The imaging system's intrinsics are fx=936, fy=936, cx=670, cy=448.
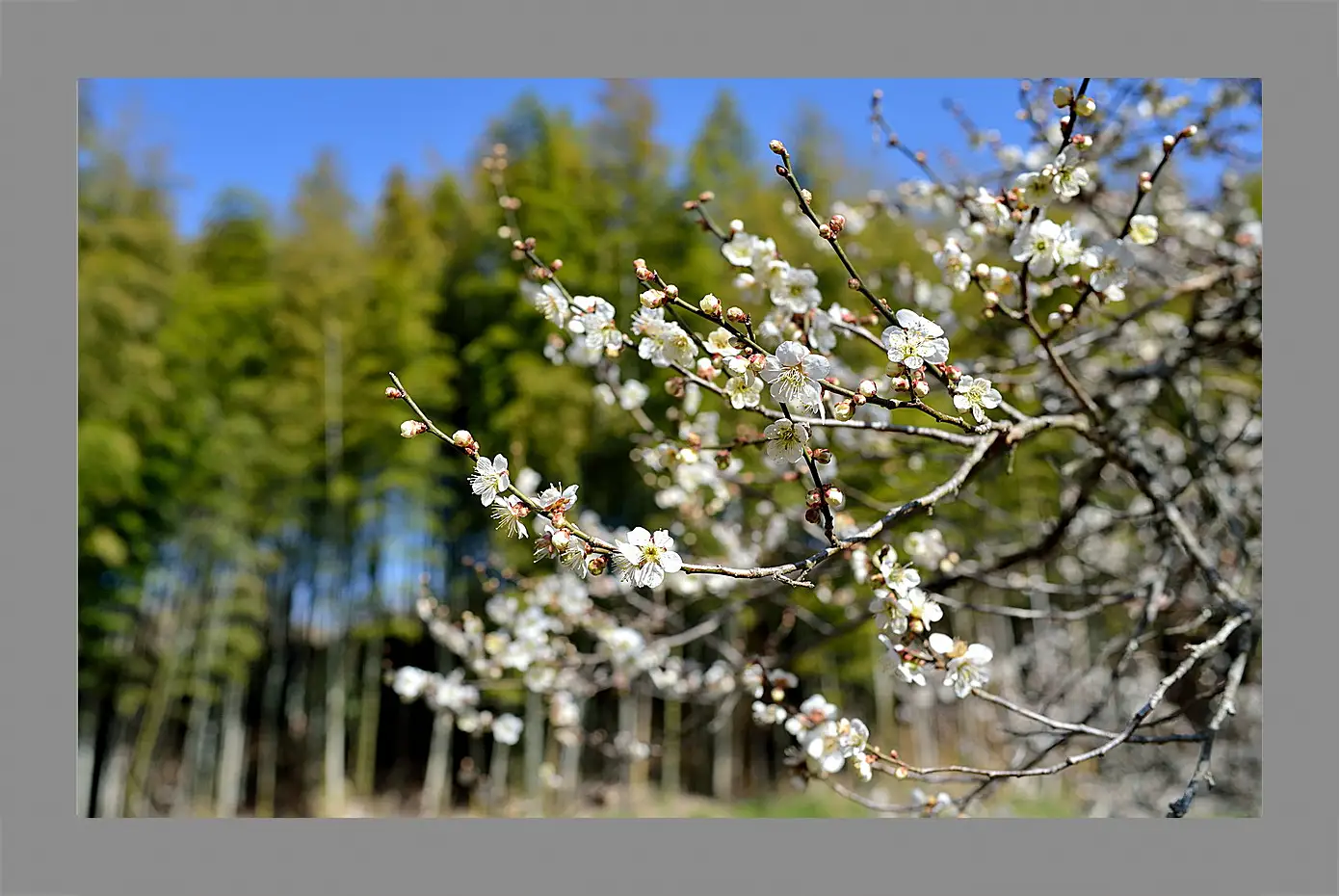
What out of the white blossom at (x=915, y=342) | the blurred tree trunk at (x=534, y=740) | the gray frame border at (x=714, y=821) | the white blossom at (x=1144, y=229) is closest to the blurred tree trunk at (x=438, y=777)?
the blurred tree trunk at (x=534, y=740)

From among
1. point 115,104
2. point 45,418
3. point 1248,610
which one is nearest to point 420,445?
point 115,104

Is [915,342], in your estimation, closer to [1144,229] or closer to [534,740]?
[1144,229]

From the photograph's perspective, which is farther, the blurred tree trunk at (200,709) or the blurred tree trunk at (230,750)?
the blurred tree trunk at (230,750)

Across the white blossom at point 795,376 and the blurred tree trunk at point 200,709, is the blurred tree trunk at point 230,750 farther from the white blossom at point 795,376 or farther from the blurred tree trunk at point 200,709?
the white blossom at point 795,376

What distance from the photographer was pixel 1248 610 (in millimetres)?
1048

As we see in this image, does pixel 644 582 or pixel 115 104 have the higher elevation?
pixel 115 104

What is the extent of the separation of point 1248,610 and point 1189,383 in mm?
709

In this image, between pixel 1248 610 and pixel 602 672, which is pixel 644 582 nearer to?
pixel 1248 610

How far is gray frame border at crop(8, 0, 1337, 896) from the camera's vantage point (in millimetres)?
1653

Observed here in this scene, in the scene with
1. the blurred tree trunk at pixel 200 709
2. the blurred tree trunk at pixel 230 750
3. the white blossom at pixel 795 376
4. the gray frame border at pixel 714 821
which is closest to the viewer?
the white blossom at pixel 795 376

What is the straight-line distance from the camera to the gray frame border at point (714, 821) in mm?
1653

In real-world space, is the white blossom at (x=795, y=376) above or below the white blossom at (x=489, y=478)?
above

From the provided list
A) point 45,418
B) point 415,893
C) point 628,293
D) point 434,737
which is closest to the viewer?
point 415,893

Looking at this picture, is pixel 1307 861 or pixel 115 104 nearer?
pixel 1307 861
